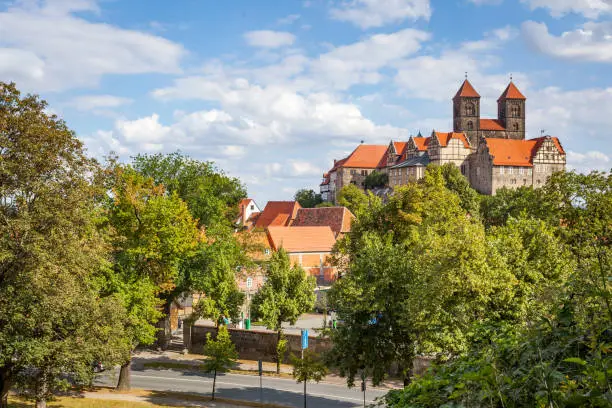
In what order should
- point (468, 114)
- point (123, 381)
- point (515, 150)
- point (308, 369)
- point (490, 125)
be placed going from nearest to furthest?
point (308, 369), point (123, 381), point (515, 150), point (468, 114), point (490, 125)

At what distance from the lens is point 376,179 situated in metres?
149

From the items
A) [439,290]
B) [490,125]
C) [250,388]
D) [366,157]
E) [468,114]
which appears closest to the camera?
[439,290]

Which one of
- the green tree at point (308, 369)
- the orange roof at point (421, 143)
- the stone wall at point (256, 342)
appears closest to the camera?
the green tree at point (308, 369)

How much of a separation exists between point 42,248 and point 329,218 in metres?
65.8

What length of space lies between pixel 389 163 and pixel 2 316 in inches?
5564

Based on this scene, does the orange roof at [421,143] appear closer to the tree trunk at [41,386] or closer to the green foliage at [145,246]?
the green foliage at [145,246]

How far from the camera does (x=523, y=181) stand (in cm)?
12950

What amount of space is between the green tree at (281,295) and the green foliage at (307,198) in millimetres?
126443

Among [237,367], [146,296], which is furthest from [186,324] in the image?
[146,296]

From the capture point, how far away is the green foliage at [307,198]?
162 metres

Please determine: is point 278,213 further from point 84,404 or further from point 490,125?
point 84,404

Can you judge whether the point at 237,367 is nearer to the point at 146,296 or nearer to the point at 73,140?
the point at 146,296

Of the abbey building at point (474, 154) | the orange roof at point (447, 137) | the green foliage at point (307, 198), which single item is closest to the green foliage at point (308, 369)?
the abbey building at point (474, 154)

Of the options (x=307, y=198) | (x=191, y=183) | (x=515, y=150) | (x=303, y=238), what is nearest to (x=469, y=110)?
(x=515, y=150)
